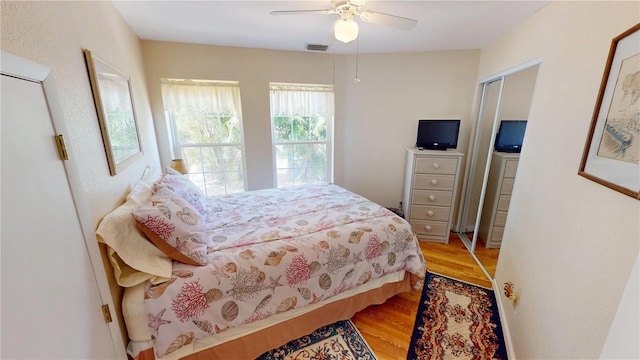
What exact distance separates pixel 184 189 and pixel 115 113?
0.66 m

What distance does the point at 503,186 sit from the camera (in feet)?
6.73

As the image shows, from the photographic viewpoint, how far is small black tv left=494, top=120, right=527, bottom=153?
1.86 meters

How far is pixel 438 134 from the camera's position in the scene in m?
2.83

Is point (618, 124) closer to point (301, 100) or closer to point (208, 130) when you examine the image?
point (301, 100)

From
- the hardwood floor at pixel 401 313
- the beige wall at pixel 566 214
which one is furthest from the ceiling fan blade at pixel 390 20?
the hardwood floor at pixel 401 313

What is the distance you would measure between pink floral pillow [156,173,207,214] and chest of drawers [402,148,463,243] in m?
2.29

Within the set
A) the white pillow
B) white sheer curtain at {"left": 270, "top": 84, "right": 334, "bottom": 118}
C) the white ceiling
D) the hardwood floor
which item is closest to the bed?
the white pillow

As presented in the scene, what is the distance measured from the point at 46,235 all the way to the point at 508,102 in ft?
9.90

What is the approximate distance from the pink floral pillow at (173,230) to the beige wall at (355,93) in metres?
1.63

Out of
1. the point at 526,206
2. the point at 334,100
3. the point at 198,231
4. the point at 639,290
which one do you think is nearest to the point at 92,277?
the point at 198,231

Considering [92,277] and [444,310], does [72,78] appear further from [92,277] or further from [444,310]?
[444,310]

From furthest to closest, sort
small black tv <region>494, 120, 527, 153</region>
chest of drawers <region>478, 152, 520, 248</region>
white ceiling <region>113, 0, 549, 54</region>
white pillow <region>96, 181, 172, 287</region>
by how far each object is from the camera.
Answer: chest of drawers <region>478, 152, 520, 248</region>
small black tv <region>494, 120, 527, 153</region>
white ceiling <region>113, 0, 549, 54</region>
white pillow <region>96, 181, 172, 287</region>

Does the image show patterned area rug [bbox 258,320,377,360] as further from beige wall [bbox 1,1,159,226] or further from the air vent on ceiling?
the air vent on ceiling

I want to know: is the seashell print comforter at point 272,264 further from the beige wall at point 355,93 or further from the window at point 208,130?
the beige wall at point 355,93
